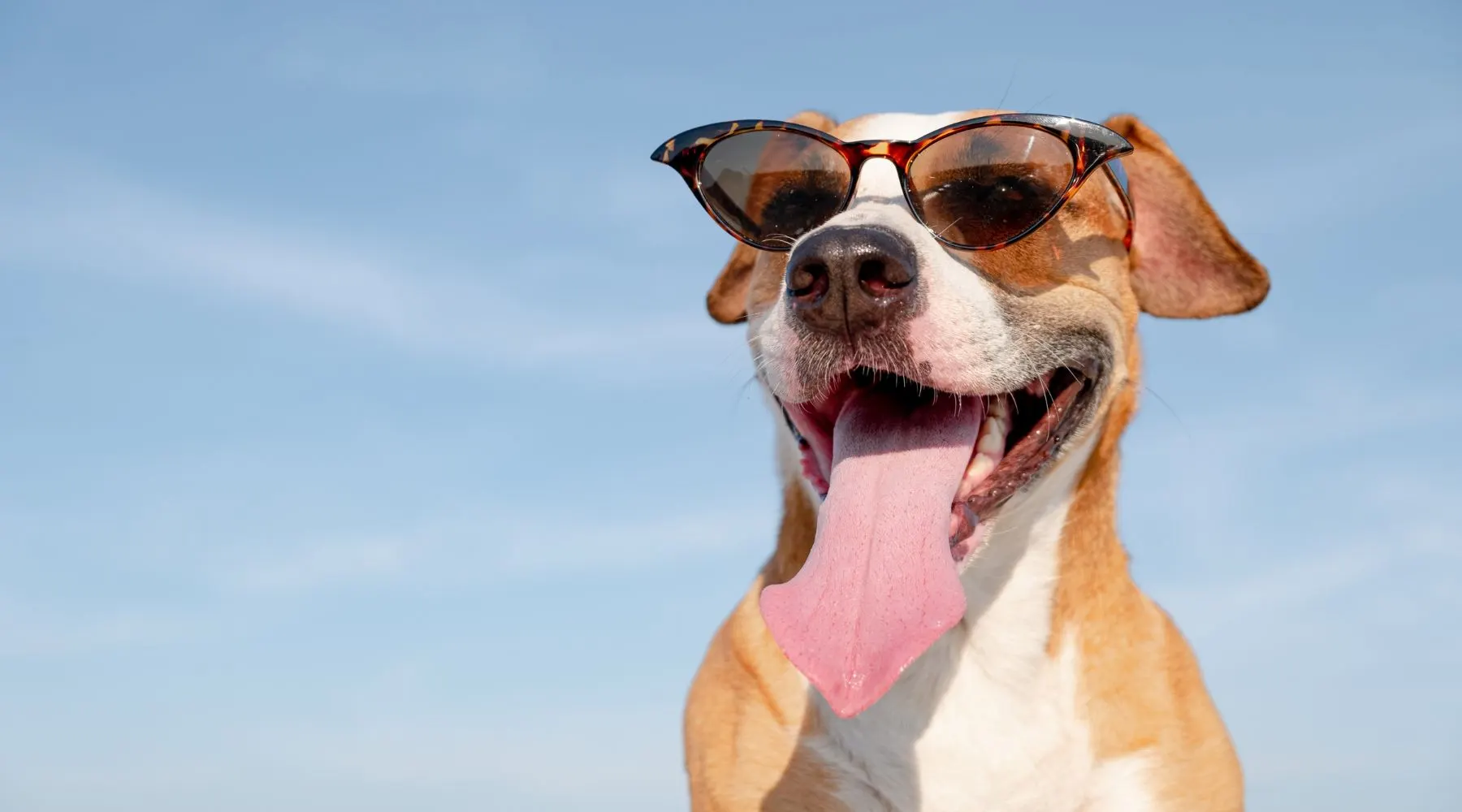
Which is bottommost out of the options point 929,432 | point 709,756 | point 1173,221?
point 709,756

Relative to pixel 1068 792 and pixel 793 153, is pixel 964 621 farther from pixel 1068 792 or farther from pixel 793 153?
pixel 793 153

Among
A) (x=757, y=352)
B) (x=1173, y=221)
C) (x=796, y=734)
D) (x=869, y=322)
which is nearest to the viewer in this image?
(x=869, y=322)

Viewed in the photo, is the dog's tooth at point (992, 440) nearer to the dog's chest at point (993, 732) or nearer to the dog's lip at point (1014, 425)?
the dog's lip at point (1014, 425)

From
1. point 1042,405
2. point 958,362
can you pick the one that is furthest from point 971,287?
point 1042,405

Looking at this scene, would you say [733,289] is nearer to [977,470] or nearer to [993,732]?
[977,470]

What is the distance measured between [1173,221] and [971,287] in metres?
1.35

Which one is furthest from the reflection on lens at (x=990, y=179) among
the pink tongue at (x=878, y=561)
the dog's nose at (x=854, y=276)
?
the pink tongue at (x=878, y=561)

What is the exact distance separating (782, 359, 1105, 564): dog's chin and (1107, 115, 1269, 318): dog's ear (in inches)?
30.8

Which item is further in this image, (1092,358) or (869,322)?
(1092,358)

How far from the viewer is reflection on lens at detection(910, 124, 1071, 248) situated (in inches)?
162

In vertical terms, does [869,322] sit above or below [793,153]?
below

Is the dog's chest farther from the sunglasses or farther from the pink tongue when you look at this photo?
the sunglasses

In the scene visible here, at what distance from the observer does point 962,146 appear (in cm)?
417

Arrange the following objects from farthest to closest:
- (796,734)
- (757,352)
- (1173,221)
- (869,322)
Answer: (1173,221), (757,352), (796,734), (869,322)
